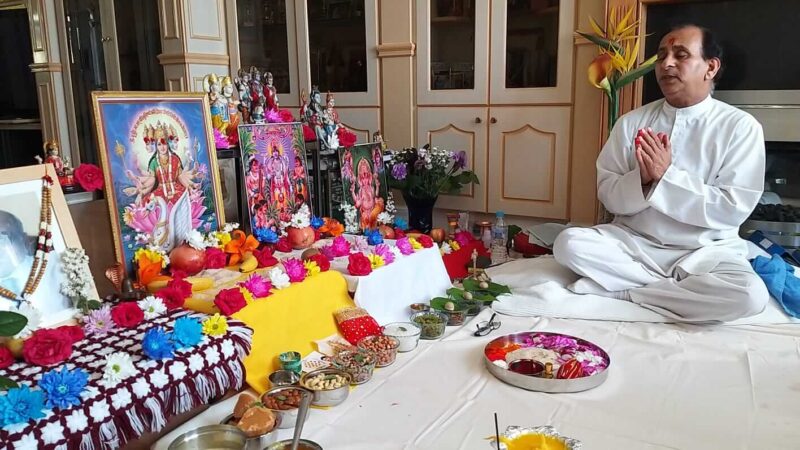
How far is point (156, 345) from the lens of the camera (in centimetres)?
136

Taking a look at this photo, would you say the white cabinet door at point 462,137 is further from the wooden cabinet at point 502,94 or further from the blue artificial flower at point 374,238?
the blue artificial flower at point 374,238

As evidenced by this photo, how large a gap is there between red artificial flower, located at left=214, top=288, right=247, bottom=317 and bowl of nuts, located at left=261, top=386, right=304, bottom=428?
0.24 meters

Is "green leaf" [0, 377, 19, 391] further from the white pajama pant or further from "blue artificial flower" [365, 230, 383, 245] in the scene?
the white pajama pant

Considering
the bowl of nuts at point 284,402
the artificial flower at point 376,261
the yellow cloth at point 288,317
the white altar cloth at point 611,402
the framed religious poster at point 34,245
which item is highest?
the framed religious poster at point 34,245

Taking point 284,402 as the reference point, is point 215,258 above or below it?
above

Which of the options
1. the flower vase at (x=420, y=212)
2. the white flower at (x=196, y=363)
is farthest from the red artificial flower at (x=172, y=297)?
the flower vase at (x=420, y=212)

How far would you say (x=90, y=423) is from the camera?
1.20 m

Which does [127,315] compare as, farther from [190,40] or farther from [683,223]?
[190,40]

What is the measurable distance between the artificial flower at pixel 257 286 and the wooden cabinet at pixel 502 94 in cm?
196

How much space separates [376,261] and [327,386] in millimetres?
686

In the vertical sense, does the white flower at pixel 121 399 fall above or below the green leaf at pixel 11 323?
below

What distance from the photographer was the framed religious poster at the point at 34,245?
1.42m

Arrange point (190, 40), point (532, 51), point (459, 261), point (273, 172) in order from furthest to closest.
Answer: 1. point (190, 40)
2. point (532, 51)
3. point (459, 261)
4. point (273, 172)

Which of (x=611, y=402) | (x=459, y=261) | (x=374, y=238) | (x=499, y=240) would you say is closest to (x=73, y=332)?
(x=374, y=238)
